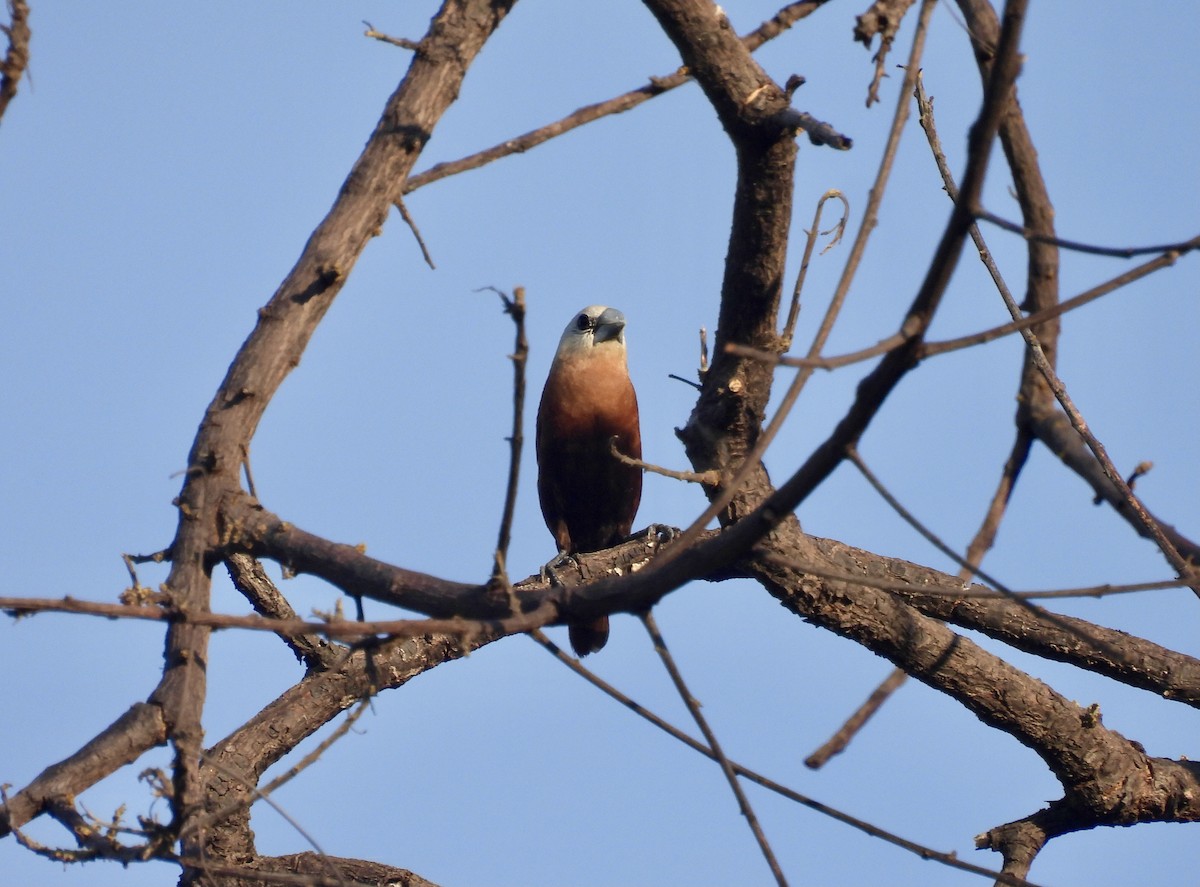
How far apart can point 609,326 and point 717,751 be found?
449 centimetres

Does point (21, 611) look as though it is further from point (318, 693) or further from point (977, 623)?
point (977, 623)

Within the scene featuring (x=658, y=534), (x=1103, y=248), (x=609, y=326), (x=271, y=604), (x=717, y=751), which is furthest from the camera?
(x=609, y=326)

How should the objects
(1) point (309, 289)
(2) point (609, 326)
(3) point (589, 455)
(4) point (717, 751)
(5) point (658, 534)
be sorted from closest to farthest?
(4) point (717, 751)
(1) point (309, 289)
(5) point (658, 534)
(3) point (589, 455)
(2) point (609, 326)

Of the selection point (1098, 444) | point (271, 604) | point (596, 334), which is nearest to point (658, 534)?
point (271, 604)

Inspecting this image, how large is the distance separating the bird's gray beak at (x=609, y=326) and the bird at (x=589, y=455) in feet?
0.25

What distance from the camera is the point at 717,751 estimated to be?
184 centimetres

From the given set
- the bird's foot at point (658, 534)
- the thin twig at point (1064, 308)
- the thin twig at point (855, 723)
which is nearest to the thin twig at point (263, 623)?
the thin twig at point (855, 723)

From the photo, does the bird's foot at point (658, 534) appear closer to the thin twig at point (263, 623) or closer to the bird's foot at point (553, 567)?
the bird's foot at point (553, 567)

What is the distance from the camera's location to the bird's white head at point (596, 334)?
6121 millimetres

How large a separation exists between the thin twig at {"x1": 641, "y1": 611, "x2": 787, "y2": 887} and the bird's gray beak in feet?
14.4

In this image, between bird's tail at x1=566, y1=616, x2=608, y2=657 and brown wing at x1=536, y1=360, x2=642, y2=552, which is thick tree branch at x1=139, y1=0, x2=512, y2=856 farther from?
bird's tail at x1=566, y1=616, x2=608, y2=657

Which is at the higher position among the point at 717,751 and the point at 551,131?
the point at 551,131

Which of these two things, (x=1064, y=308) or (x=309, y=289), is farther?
(x=309, y=289)

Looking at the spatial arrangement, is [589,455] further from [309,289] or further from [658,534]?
[309,289]
